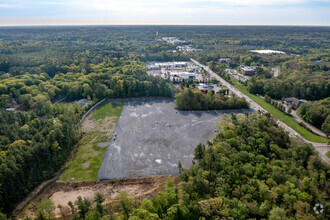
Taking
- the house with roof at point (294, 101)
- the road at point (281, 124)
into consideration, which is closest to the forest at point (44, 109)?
the road at point (281, 124)

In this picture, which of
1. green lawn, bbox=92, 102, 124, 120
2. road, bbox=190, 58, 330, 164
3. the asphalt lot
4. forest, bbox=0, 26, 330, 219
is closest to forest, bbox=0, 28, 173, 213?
forest, bbox=0, 26, 330, 219

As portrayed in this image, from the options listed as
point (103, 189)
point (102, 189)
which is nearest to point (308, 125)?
point (103, 189)

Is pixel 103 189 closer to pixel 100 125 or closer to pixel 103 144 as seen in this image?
pixel 103 144

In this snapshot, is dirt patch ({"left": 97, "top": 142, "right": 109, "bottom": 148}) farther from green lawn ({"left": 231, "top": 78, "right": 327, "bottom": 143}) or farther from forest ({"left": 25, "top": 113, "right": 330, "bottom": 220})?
green lawn ({"left": 231, "top": 78, "right": 327, "bottom": 143})

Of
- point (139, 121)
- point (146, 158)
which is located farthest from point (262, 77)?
point (146, 158)

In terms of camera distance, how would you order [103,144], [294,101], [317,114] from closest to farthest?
[103,144], [317,114], [294,101]

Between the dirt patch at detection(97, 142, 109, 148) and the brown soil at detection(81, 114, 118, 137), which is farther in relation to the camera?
the brown soil at detection(81, 114, 118, 137)
